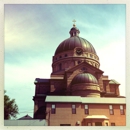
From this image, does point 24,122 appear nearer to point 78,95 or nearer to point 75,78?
point 78,95

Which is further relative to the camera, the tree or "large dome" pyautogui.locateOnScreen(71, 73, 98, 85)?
"large dome" pyautogui.locateOnScreen(71, 73, 98, 85)

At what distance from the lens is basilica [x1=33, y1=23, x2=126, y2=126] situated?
17656mm

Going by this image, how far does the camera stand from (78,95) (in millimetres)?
20531

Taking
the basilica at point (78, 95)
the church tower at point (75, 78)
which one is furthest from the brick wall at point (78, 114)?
the church tower at point (75, 78)

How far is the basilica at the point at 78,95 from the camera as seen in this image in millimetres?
17656

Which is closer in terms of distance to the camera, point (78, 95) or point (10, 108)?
point (10, 108)

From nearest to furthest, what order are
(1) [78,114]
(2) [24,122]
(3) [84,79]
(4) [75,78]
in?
(2) [24,122] → (1) [78,114] → (3) [84,79] → (4) [75,78]

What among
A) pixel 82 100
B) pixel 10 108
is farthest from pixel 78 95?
pixel 10 108

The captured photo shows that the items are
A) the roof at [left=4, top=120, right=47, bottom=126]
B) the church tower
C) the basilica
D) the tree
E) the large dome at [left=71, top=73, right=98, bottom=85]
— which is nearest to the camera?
the roof at [left=4, top=120, right=47, bottom=126]

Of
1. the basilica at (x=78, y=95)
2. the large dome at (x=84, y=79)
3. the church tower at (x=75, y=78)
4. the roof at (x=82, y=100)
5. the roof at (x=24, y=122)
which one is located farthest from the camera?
the large dome at (x=84, y=79)

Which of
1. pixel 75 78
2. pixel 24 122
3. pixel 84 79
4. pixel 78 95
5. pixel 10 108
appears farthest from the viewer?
pixel 75 78

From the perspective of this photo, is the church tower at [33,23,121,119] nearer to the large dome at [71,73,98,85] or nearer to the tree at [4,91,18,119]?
the large dome at [71,73,98,85]

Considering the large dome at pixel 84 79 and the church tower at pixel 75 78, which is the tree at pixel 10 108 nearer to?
the church tower at pixel 75 78

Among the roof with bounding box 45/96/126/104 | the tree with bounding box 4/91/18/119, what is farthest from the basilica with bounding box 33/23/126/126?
the tree with bounding box 4/91/18/119
